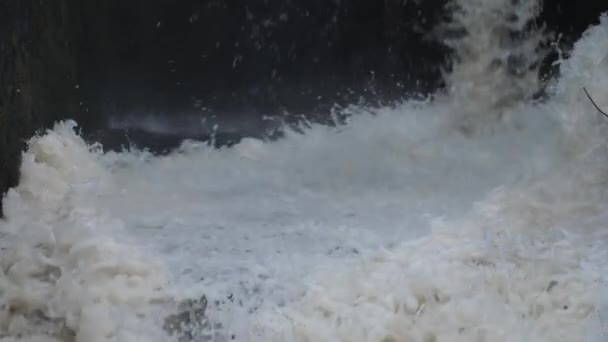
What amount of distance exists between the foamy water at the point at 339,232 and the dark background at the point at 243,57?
0.65 ft

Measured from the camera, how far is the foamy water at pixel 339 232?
10.7 feet

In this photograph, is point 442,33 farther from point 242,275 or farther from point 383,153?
point 242,275

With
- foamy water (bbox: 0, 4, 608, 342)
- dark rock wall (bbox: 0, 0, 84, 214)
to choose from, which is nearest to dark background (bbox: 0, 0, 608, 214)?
dark rock wall (bbox: 0, 0, 84, 214)

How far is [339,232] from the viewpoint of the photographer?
3.96 m

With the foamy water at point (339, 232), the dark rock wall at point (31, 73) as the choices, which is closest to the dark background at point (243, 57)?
the dark rock wall at point (31, 73)

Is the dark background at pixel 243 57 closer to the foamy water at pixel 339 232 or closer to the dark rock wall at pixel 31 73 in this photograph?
the dark rock wall at pixel 31 73

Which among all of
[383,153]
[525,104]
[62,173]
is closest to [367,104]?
[383,153]

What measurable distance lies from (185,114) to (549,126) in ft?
7.09

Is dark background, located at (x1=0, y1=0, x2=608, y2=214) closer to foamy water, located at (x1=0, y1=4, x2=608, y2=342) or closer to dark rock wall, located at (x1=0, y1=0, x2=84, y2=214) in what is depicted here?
dark rock wall, located at (x1=0, y1=0, x2=84, y2=214)

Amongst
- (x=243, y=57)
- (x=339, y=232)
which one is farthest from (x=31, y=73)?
(x=339, y=232)

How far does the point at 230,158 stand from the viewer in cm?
492

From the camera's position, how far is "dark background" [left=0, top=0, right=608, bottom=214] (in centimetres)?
488

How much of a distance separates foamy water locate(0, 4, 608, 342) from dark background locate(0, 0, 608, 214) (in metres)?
0.20

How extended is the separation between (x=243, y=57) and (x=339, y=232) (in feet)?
5.39
